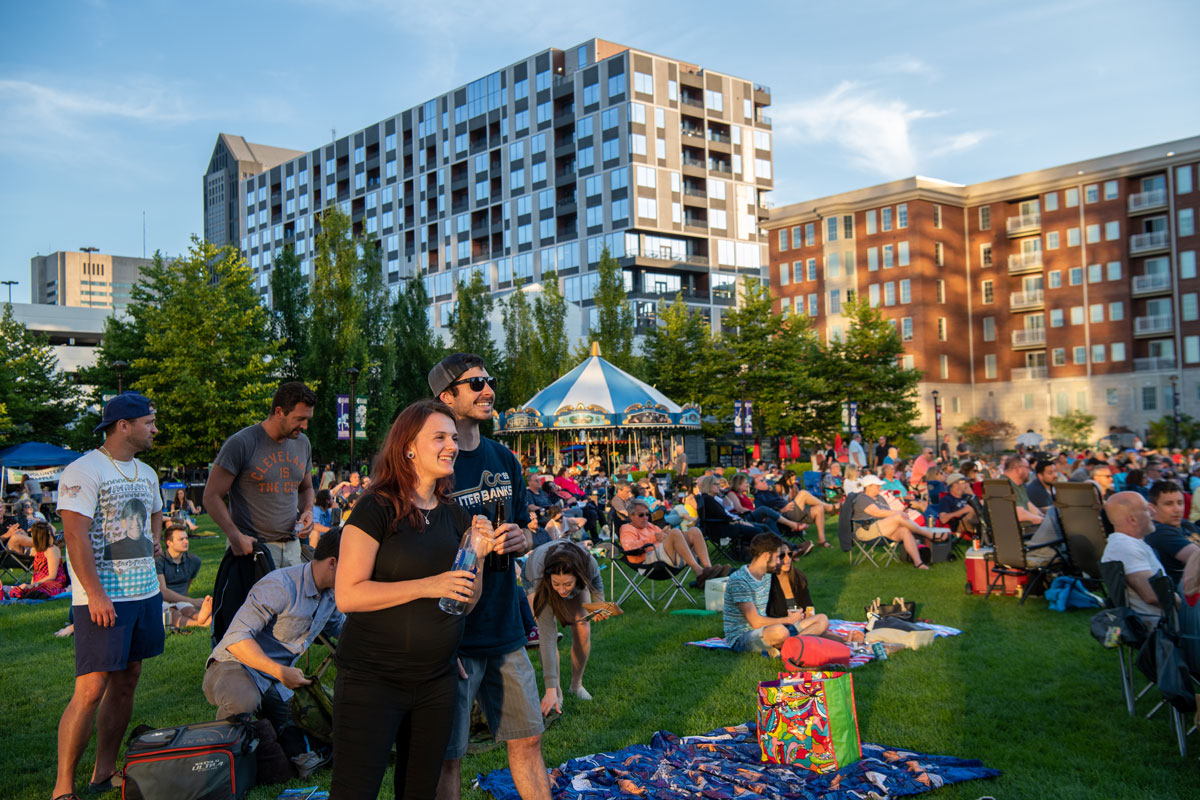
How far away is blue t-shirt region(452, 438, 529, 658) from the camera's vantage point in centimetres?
361

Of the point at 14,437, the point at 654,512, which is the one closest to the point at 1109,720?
the point at 654,512

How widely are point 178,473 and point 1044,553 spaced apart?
38.3m

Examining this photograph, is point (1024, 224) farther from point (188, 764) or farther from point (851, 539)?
point (188, 764)

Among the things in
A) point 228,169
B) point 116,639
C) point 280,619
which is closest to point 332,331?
point 280,619

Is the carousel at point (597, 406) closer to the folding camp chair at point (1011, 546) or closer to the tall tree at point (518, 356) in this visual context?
the folding camp chair at point (1011, 546)

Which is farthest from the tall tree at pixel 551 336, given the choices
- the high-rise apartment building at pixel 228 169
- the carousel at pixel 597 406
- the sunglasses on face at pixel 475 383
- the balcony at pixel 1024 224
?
the high-rise apartment building at pixel 228 169

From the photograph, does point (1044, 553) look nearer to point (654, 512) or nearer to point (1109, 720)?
point (1109, 720)

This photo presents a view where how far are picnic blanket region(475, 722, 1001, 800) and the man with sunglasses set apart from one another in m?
1.24

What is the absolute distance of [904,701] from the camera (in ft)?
21.0

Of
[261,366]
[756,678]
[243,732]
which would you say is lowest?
[756,678]

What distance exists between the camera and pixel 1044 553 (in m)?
10.0

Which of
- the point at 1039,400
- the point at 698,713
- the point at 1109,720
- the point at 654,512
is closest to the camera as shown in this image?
the point at 1109,720

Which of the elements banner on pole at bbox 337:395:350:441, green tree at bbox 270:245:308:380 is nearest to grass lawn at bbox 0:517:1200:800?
banner on pole at bbox 337:395:350:441

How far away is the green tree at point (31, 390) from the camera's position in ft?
116
